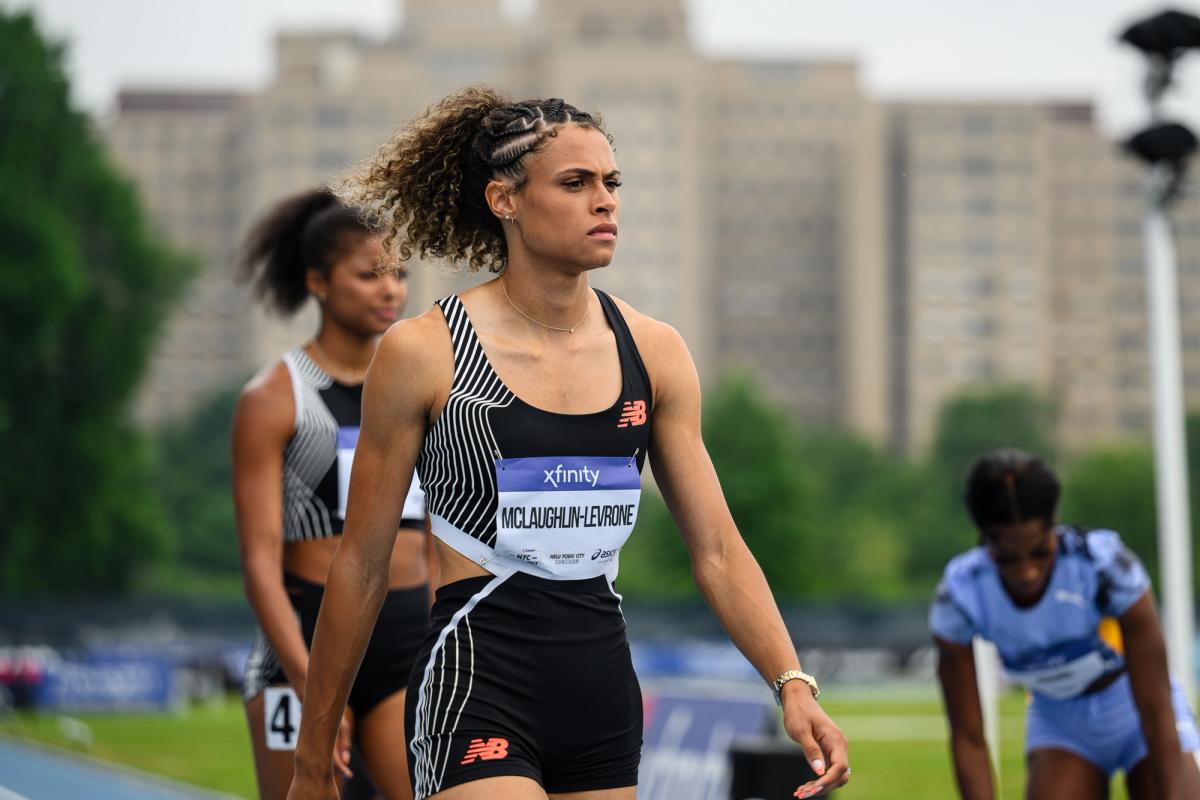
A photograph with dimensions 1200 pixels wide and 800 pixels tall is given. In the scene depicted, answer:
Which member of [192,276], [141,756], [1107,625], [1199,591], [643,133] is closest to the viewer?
[1107,625]

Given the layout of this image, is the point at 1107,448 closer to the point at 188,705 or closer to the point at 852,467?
the point at 852,467

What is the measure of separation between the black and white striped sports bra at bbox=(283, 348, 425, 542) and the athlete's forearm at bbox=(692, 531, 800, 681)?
1.81 meters

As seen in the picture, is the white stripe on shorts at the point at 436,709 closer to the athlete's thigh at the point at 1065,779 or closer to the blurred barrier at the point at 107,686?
the athlete's thigh at the point at 1065,779

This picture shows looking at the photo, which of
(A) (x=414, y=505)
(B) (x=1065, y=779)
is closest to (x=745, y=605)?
(A) (x=414, y=505)

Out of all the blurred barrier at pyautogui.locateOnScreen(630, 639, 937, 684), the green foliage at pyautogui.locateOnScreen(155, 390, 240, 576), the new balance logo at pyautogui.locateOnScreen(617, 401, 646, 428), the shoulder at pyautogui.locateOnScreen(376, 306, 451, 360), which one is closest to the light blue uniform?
the new balance logo at pyautogui.locateOnScreen(617, 401, 646, 428)

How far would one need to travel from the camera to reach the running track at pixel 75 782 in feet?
50.2

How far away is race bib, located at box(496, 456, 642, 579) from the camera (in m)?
4.03

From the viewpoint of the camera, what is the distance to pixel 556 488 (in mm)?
4051

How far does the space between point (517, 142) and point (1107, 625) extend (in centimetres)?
342

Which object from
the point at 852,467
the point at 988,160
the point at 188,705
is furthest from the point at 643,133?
the point at 188,705

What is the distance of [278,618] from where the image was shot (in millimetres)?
5570

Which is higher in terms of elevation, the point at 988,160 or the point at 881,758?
the point at 988,160

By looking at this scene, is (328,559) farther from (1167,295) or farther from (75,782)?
(75,782)

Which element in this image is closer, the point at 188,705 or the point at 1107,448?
the point at 188,705
